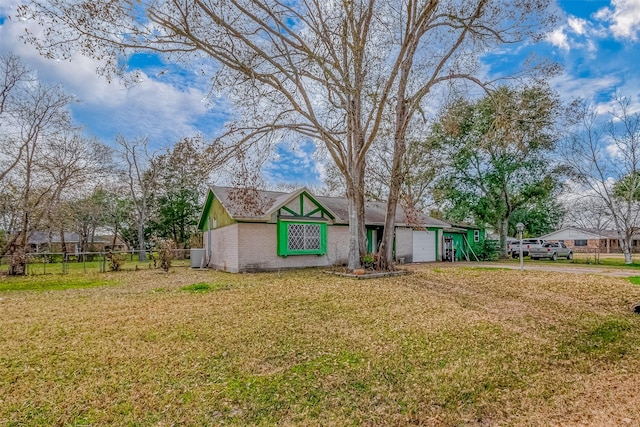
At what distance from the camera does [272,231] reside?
13.8 meters

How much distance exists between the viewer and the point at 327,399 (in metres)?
3.12

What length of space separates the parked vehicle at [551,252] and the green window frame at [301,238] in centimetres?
1675

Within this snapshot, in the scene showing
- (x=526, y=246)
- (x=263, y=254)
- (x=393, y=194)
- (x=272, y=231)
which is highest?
(x=393, y=194)

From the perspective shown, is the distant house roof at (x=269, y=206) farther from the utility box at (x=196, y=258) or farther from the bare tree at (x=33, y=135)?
the bare tree at (x=33, y=135)

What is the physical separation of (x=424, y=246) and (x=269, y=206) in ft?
33.6

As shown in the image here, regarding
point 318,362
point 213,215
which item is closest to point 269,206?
point 213,215

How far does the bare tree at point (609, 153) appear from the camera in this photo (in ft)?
57.1

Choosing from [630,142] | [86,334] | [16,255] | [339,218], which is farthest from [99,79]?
[630,142]

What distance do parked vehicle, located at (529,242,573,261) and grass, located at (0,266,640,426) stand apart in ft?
57.3

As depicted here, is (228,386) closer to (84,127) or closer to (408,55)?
(408,55)

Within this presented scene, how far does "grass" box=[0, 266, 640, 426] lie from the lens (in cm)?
294

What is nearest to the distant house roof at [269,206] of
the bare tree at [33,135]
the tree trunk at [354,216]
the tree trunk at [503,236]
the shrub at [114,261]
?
the tree trunk at [354,216]

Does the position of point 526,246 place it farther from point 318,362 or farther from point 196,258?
point 318,362

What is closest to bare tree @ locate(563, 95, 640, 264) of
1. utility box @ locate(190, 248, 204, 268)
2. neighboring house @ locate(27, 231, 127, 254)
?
utility box @ locate(190, 248, 204, 268)
